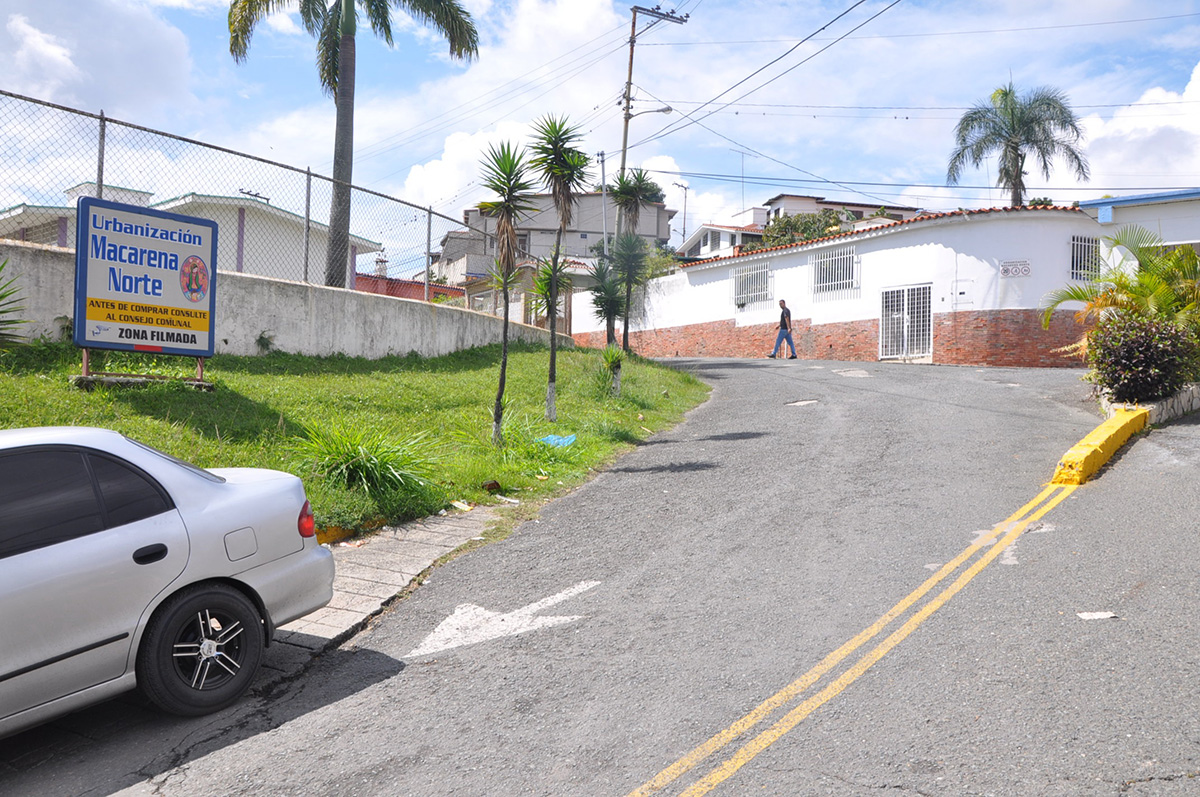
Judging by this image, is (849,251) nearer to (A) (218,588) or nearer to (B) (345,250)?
(B) (345,250)

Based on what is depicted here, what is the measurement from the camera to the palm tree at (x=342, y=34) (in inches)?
667

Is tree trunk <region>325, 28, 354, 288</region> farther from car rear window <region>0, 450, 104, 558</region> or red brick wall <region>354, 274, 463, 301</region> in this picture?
car rear window <region>0, 450, 104, 558</region>

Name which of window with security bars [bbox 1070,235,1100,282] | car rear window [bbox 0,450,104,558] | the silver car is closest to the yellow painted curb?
the silver car

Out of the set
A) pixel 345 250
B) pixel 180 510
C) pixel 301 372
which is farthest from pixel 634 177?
pixel 180 510

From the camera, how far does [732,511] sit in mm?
8641

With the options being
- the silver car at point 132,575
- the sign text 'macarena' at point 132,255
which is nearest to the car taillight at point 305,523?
the silver car at point 132,575

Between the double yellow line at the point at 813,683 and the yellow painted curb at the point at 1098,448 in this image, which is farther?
the yellow painted curb at the point at 1098,448

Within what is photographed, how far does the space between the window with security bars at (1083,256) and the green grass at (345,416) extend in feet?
50.8

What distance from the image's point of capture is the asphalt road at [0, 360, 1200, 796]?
3.83 meters

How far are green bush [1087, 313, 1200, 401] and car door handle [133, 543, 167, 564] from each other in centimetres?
1258

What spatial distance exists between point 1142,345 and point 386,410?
10516mm

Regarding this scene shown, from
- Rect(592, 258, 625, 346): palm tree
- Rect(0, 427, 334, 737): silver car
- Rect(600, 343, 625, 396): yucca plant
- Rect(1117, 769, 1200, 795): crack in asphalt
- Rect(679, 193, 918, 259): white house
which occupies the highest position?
Rect(679, 193, 918, 259): white house

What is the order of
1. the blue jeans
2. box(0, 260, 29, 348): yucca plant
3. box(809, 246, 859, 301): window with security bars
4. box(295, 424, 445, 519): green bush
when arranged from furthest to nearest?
1. box(809, 246, 859, 301): window with security bars
2. the blue jeans
3. box(0, 260, 29, 348): yucca plant
4. box(295, 424, 445, 519): green bush

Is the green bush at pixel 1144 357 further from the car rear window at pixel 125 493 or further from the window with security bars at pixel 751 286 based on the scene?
the window with security bars at pixel 751 286
